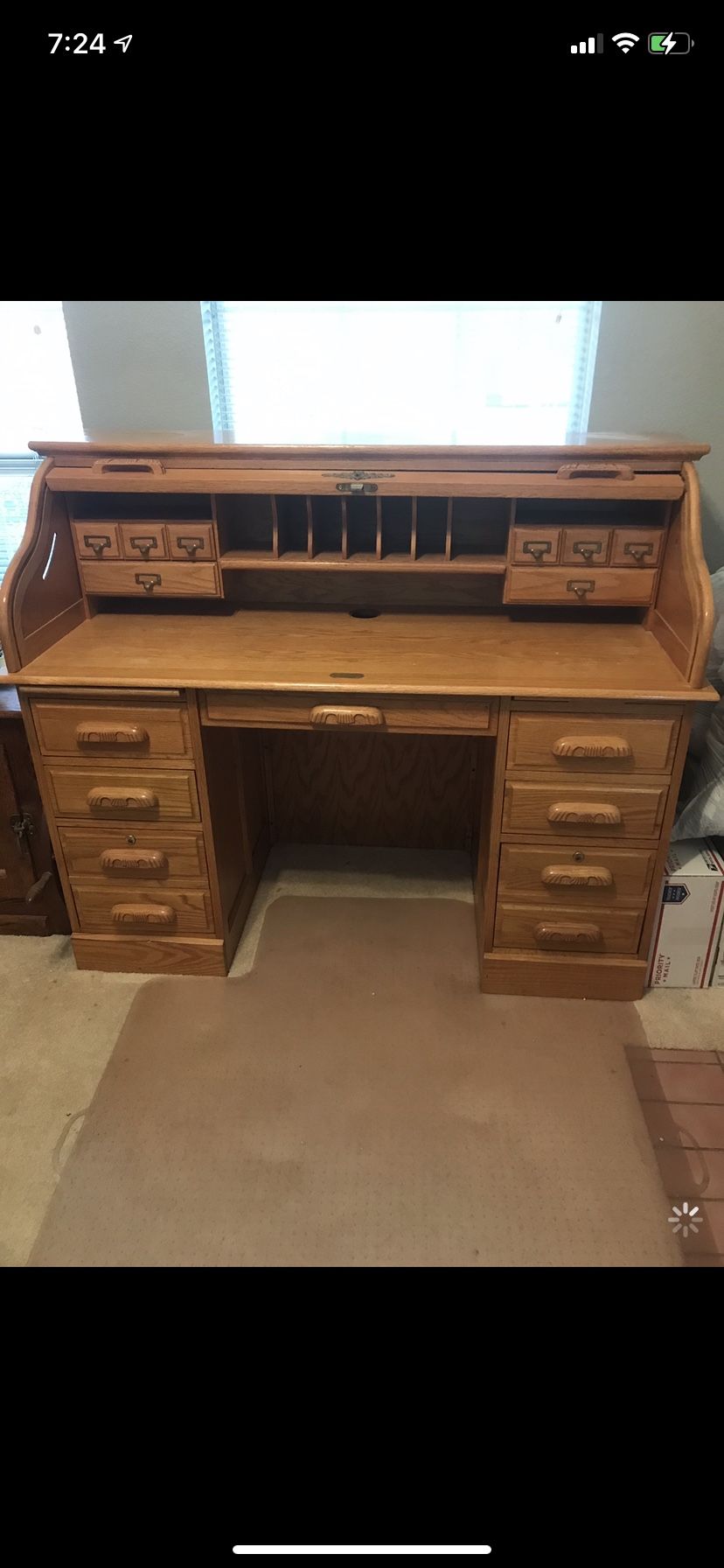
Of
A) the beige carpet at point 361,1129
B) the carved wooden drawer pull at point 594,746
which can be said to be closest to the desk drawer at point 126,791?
the beige carpet at point 361,1129

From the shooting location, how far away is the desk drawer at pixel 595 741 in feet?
5.72

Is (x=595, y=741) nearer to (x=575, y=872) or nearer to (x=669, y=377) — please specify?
(x=575, y=872)

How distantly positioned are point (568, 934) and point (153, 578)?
1.32 m

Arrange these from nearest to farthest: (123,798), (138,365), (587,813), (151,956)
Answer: (587,813)
(123,798)
(151,956)
(138,365)

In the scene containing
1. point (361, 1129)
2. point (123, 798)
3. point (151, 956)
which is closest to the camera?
point (361, 1129)

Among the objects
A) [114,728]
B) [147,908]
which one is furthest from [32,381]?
[147,908]

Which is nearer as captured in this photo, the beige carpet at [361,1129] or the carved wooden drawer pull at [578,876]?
the beige carpet at [361,1129]

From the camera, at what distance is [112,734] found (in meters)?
1.85

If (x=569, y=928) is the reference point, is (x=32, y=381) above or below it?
above

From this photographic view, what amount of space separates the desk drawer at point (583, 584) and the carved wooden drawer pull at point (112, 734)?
0.91 metres

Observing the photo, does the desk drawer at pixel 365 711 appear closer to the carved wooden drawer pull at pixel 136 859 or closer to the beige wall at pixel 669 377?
the carved wooden drawer pull at pixel 136 859

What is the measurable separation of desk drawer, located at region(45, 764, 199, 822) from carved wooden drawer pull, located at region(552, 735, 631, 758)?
84cm

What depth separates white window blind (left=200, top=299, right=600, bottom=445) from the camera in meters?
2.23

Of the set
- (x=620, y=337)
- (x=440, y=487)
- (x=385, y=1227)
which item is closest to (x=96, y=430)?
(x=440, y=487)
